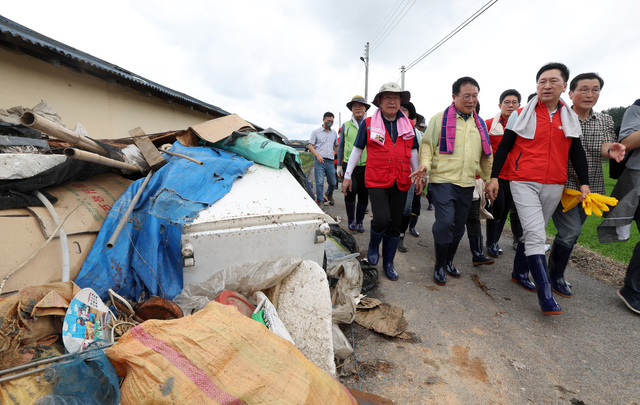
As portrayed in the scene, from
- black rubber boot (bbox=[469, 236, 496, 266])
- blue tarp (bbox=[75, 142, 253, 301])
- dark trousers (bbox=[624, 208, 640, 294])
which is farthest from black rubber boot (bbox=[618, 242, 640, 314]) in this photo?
blue tarp (bbox=[75, 142, 253, 301])

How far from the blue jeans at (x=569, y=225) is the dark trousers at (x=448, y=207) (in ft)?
2.73

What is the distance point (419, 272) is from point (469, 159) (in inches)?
54.1

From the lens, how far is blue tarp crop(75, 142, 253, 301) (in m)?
1.88

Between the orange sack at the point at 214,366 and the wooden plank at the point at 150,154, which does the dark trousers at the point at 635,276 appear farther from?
the wooden plank at the point at 150,154

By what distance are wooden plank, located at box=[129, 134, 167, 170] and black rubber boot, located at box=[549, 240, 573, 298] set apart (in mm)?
3882

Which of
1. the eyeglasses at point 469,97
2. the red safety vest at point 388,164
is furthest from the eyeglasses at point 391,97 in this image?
the eyeglasses at point 469,97

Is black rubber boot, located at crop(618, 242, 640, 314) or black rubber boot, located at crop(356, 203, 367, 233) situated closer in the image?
black rubber boot, located at crop(618, 242, 640, 314)

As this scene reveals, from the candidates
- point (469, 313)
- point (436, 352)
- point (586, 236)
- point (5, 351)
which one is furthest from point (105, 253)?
point (586, 236)

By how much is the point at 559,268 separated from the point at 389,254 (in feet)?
5.47

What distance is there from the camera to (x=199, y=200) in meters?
2.08

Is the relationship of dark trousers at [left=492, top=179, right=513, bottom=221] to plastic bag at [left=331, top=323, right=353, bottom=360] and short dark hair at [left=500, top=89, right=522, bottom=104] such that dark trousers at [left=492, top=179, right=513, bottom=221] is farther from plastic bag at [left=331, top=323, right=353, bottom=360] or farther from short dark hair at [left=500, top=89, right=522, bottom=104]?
plastic bag at [left=331, top=323, right=353, bottom=360]

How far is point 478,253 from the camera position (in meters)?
3.74

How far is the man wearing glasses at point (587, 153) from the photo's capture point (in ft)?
9.45

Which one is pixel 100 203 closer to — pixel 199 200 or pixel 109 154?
pixel 109 154
